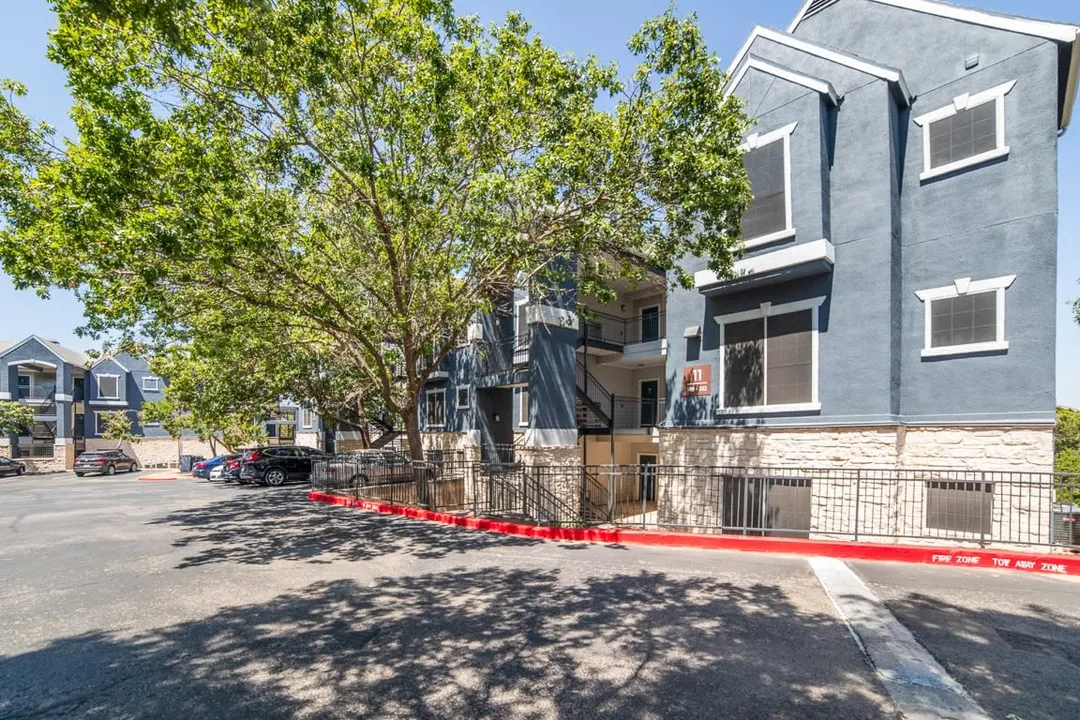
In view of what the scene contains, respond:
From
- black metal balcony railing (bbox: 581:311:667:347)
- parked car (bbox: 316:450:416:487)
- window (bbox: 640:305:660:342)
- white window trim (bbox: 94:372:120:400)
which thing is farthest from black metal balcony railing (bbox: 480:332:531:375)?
white window trim (bbox: 94:372:120:400)

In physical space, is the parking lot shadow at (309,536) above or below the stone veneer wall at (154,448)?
→ above

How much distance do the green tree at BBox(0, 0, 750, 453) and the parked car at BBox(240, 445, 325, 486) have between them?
1262 centimetres

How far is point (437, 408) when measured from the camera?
77.3 feet

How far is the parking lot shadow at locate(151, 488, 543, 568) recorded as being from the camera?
9211mm

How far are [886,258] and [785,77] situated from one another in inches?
196

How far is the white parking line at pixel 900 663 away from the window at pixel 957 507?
15.9ft

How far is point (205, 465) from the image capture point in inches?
1186

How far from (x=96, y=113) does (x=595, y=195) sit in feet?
28.8

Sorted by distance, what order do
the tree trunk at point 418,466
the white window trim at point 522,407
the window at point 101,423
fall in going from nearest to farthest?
the tree trunk at point 418,466
the white window trim at point 522,407
the window at point 101,423

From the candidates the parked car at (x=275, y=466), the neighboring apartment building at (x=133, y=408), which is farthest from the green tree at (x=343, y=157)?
the neighboring apartment building at (x=133, y=408)

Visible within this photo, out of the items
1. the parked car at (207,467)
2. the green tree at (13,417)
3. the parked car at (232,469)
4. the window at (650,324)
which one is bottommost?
the parked car at (207,467)

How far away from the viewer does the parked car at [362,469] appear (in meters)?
16.0

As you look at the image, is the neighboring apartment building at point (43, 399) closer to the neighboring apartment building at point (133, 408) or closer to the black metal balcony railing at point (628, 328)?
the neighboring apartment building at point (133, 408)

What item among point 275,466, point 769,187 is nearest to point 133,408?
point 275,466
